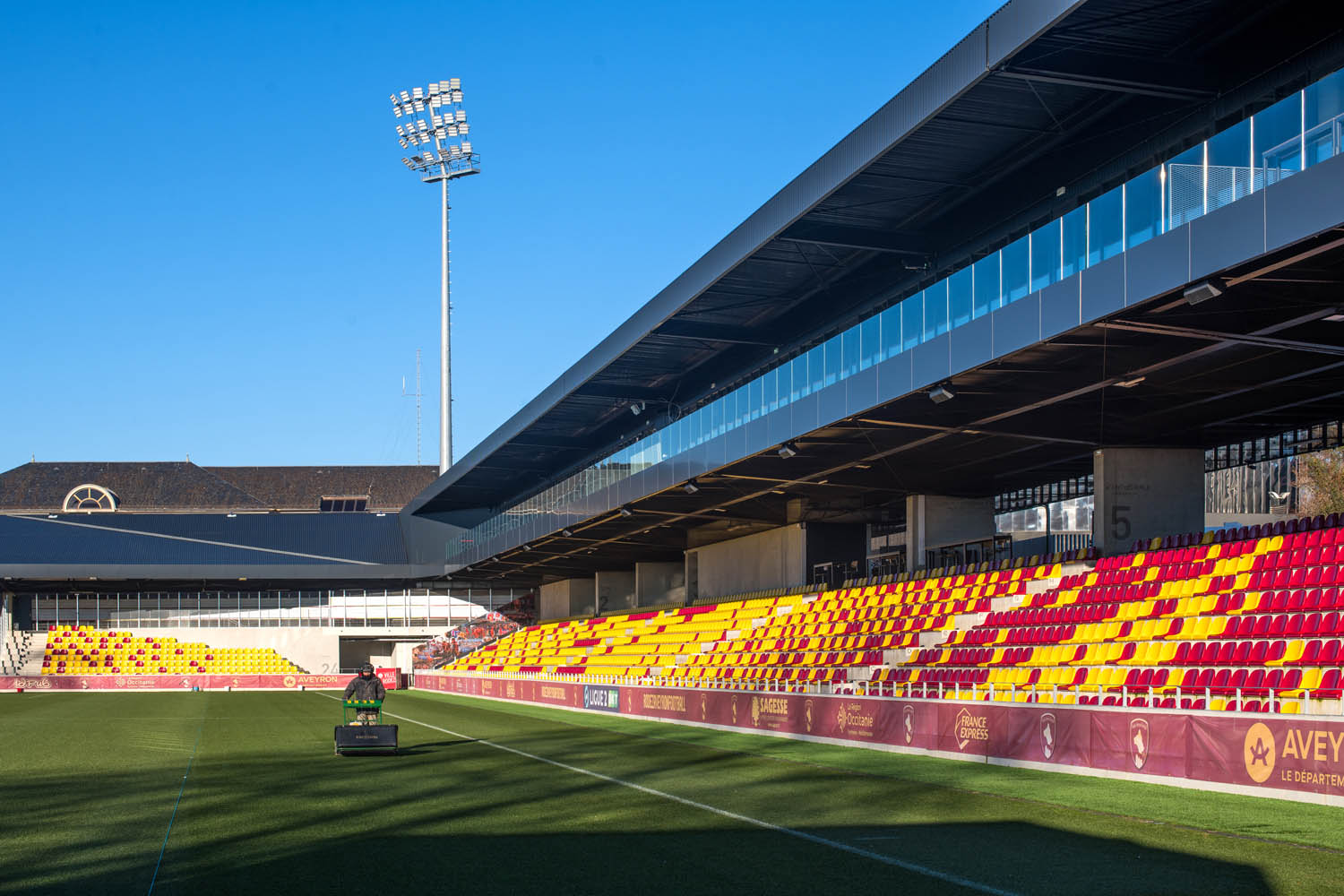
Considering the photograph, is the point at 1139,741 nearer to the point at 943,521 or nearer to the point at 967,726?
the point at 967,726

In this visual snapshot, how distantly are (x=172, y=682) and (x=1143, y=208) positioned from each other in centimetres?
6437

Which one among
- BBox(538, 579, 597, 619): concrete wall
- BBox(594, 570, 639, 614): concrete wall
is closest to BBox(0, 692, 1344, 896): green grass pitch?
BBox(594, 570, 639, 614): concrete wall

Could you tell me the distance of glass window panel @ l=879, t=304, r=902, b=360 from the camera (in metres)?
26.3

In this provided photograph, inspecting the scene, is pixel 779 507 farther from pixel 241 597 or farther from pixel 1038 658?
pixel 241 597

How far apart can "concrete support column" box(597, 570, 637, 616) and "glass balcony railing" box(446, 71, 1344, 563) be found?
37642 mm

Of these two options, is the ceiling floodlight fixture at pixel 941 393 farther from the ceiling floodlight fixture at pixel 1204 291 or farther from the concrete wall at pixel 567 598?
the concrete wall at pixel 567 598

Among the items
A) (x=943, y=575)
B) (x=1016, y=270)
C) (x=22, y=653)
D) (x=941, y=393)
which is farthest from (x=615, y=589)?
(x=1016, y=270)

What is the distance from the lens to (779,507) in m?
45.2

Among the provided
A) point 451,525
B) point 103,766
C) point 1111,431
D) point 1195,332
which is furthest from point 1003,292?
point 451,525

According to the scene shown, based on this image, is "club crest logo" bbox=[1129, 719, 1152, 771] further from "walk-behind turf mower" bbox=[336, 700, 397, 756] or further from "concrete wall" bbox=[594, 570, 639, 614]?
"concrete wall" bbox=[594, 570, 639, 614]

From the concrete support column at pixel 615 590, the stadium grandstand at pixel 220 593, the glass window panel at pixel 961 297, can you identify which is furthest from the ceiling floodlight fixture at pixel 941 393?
the stadium grandstand at pixel 220 593

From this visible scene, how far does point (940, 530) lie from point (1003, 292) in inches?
742

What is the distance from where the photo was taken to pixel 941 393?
982 inches

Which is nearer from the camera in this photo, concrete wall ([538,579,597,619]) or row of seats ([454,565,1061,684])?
row of seats ([454,565,1061,684])
